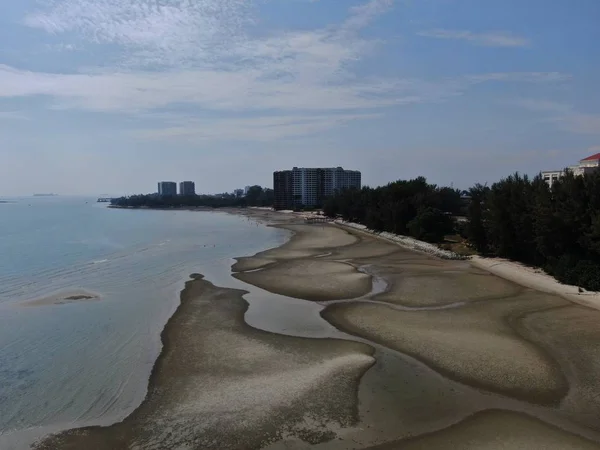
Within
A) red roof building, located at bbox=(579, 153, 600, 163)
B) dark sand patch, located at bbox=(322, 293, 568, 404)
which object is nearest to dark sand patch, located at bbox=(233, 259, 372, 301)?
dark sand patch, located at bbox=(322, 293, 568, 404)

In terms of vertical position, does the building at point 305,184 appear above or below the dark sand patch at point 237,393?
above

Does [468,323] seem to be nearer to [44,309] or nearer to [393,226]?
[44,309]

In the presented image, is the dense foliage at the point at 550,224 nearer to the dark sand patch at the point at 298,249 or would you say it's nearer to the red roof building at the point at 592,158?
the dark sand patch at the point at 298,249

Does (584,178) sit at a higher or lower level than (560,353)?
higher

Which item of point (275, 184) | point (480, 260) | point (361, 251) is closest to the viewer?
point (480, 260)

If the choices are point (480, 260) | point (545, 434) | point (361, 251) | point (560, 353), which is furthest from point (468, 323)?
point (361, 251)

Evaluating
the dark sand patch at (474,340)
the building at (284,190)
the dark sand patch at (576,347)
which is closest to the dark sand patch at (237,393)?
the dark sand patch at (474,340)

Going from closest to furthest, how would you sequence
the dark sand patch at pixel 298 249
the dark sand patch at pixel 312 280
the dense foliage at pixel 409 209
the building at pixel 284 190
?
1. the dark sand patch at pixel 312 280
2. the dark sand patch at pixel 298 249
3. the dense foliage at pixel 409 209
4. the building at pixel 284 190
